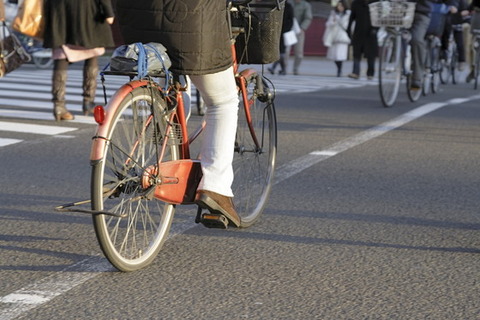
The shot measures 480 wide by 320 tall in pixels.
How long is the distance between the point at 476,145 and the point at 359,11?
11250 millimetres

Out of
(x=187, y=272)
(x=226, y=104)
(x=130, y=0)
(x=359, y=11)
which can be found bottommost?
(x=359, y=11)

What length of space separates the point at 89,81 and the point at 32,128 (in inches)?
47.5

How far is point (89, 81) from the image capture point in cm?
1098

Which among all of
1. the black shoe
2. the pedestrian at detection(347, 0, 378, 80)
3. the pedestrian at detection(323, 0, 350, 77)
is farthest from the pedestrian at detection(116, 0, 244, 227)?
the pedestrian at detection(323, 0, 350, 77)

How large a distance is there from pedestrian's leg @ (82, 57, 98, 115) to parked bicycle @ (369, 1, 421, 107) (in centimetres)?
358

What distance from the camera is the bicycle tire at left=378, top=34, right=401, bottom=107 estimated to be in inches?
518

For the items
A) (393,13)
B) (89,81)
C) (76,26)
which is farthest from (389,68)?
(76,26)

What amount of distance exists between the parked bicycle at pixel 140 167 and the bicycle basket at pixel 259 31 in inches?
1.2

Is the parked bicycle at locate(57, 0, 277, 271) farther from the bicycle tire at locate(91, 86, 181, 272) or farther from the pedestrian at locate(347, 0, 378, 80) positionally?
the pedestrian at locate(347, 0, 378, 80)

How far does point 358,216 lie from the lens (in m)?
5.90

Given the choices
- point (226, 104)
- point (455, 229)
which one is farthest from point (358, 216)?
point (226, 104)

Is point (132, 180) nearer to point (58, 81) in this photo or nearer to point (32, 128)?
point (32, 128)

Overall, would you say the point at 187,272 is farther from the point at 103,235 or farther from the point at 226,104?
the point at 226,104

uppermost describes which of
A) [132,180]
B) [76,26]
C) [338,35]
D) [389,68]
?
[132,180]
